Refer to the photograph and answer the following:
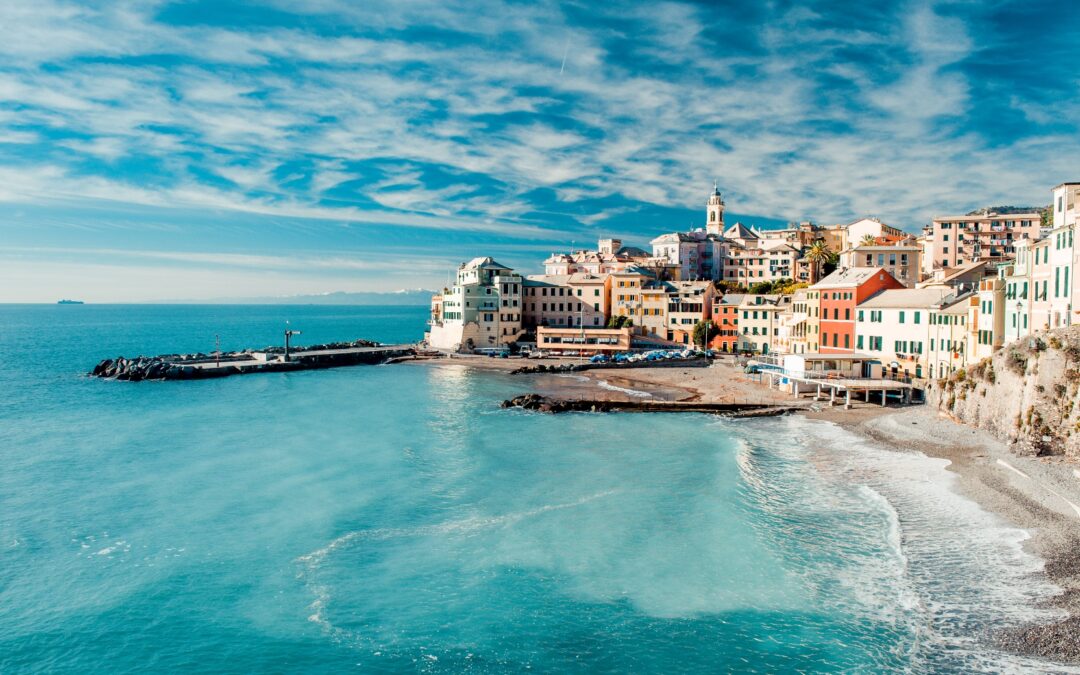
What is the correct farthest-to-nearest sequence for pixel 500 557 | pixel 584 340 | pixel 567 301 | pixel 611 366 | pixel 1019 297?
pixel 567 301 < pixel 584 340 < pixel 611 366 < pixel 1019 297 < pixel 500 557

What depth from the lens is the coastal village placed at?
46.8 m

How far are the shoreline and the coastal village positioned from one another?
609 cm

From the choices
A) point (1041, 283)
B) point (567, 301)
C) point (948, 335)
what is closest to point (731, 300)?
point (567, 301)

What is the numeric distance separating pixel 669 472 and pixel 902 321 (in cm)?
3604

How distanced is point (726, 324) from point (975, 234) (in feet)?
118

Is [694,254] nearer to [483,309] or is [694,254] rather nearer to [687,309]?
[687,309]

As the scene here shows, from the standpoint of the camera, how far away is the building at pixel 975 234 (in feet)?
298

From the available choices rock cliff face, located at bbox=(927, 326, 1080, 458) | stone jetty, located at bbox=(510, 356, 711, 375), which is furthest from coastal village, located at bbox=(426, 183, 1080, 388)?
stone jetty, located at bbox=(510, 356, 711, 375)

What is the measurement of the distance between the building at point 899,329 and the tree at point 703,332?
3067cm

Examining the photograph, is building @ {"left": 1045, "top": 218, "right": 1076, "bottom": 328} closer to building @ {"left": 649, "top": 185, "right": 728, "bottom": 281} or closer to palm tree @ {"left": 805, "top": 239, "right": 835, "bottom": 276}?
palm tree @ {"left": 805, "top": 239, "right": 835, "bottom": 276}

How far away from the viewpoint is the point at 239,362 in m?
91.6

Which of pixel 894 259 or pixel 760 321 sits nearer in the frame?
pixel 894 259

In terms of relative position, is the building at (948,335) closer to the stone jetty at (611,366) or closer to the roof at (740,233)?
the stone jetty at (611,366)

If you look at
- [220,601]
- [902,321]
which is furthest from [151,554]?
[902,321]
